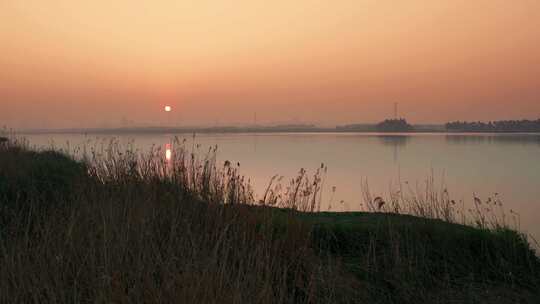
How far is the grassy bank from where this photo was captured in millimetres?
2926

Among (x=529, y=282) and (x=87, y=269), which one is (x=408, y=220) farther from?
(x=87, y=269)

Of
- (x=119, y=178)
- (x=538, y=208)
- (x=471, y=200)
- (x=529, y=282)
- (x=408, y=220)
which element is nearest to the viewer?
(x=529, y=282)

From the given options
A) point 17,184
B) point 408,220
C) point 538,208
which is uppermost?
point 17,184

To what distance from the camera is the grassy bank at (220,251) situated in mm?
2926

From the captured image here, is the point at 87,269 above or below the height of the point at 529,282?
above

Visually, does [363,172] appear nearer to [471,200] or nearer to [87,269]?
[471,200]

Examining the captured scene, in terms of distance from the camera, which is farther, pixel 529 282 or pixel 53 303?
pixel 529 282

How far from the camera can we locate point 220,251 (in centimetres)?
383

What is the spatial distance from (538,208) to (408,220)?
8.60m

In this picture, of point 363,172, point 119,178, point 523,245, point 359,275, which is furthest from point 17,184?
point 363,172

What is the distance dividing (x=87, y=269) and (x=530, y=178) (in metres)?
20.5

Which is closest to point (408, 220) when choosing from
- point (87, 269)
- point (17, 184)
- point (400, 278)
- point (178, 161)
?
point (400, 278)

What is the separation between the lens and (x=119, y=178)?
262 inches

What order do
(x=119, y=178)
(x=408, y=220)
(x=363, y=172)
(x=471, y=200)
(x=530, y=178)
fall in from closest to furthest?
(x=408, y=220), (x=119, y=178), (x=471, y=200), (x=530, y=178), (x=363, y=172)
